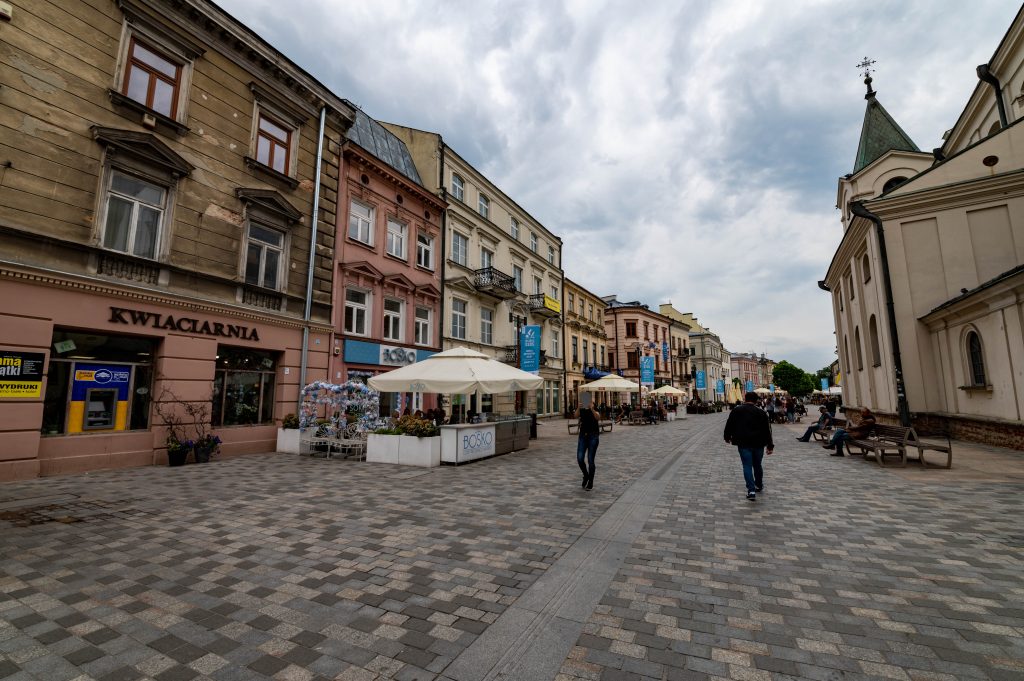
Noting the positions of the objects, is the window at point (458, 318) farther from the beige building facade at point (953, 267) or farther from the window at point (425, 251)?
the beige building facade at point (953, 267)

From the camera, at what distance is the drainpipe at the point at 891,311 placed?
14586 mm

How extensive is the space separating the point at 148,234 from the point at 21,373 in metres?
4.02

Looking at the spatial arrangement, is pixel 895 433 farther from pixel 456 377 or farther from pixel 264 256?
pixel 264 256

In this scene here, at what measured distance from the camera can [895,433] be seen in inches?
412

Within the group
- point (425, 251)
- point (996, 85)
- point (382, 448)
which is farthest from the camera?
point (425, 251)

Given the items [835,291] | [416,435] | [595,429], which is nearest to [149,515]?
[416,435]

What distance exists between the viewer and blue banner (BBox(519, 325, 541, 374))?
749 inches

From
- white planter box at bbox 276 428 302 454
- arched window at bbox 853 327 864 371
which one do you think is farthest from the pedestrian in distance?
arched window at bbox 853 327 864 371

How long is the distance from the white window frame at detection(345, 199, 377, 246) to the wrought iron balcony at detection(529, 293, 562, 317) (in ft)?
44.0

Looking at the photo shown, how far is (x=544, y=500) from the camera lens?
7051 millimetres

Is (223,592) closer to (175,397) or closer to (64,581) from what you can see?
(64,581)

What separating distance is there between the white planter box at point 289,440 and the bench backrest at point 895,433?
15.2 m

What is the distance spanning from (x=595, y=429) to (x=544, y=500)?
5.57 feet

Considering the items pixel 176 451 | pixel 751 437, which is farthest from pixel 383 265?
pixel 751 437
